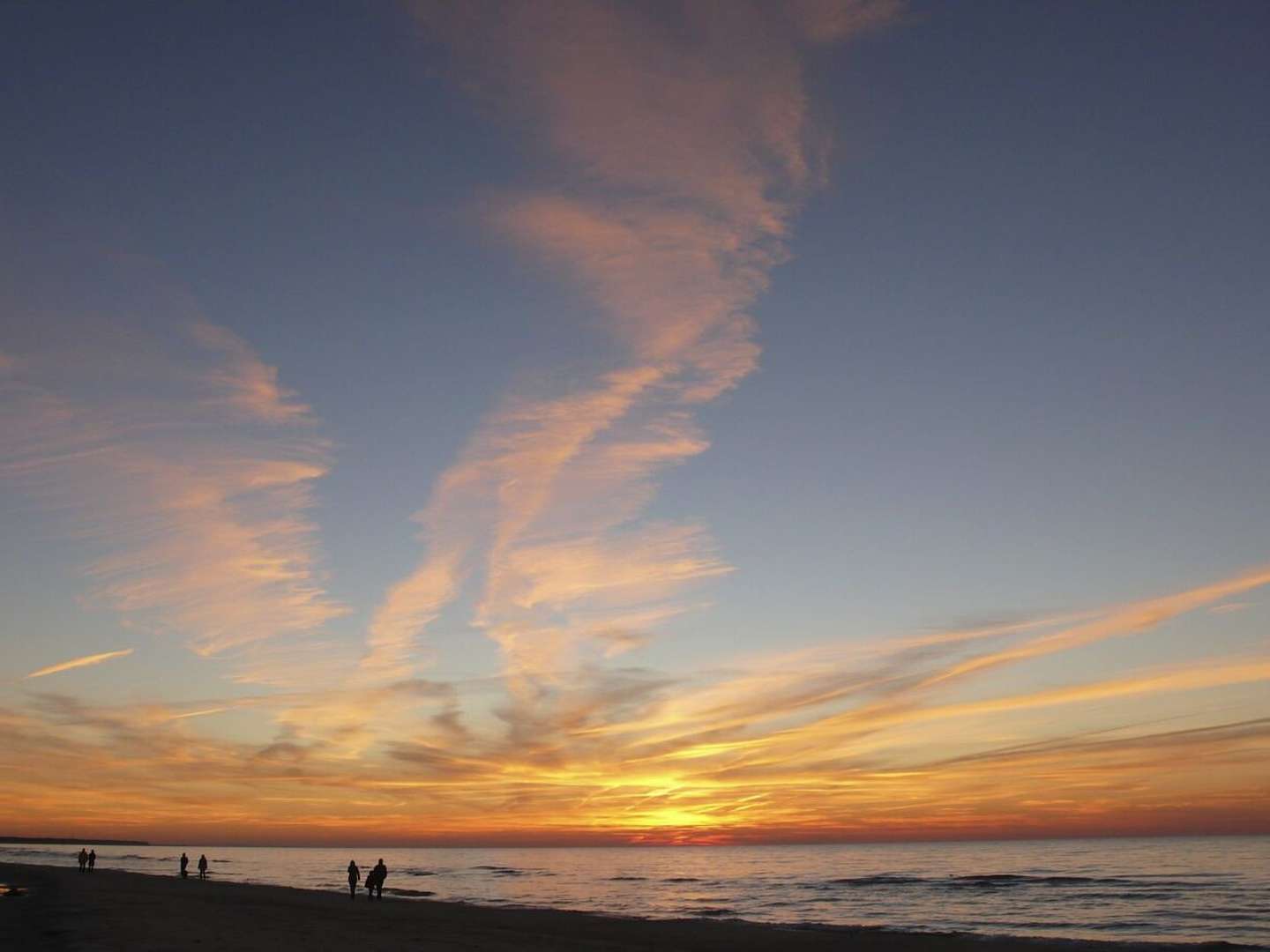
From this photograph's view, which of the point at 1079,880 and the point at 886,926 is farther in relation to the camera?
the point at 1079,880

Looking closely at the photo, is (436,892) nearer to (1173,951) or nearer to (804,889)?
(804,889)

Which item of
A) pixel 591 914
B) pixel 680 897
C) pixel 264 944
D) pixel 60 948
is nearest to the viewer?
pixel 60 948

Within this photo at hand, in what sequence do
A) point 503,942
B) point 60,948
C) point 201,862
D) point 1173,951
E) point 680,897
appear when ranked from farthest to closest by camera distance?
point 201,862 → point 680,897 → point 1173,951 → point 503,942 → point 60,948

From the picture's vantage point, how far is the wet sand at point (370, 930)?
2778 centimetres

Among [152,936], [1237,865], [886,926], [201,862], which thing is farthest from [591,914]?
[1237,865]

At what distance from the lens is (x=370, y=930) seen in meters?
35.0

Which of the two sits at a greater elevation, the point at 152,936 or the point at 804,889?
the point at 152,936

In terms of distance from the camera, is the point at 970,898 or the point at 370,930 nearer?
the point at 370,930

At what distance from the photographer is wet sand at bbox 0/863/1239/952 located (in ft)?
91.1

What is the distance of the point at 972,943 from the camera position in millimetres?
36406

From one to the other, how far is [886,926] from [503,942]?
2453 cm

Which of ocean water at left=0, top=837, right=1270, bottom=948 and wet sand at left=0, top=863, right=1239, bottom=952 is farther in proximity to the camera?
ocean water at left=0, top=837, right=1270, bottom=948

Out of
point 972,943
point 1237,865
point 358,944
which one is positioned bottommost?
point 1237,865

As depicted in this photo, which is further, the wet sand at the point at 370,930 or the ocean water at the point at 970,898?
the ocean water at the point at 970,898
